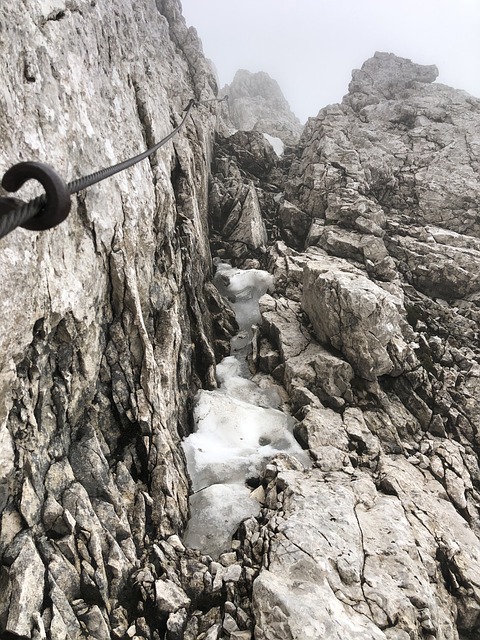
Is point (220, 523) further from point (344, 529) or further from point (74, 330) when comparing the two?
point (74, 330)

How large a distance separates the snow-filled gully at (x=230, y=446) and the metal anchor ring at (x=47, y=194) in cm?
1770

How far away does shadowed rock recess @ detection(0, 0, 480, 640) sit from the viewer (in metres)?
11.7

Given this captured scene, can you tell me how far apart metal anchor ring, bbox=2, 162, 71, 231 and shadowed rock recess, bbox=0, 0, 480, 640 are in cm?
812

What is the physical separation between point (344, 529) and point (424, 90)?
255 ft

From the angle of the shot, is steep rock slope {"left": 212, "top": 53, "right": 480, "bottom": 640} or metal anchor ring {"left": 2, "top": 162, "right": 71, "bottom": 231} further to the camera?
steep rock slope {"left": 212, "top": 53, "right": 480, "bottom": 640}

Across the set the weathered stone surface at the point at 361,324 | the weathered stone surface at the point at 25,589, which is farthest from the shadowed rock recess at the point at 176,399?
the weathered stone surface at the point at 361,324

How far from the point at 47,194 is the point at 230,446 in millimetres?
23110

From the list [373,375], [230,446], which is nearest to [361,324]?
[373,375]

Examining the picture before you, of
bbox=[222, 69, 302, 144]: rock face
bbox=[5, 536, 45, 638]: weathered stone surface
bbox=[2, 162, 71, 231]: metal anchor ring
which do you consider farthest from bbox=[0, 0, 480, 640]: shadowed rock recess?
bbox=[222, 69, 302, 144]: rock face

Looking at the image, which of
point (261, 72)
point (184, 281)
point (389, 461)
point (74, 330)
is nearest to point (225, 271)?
point (184, 281)

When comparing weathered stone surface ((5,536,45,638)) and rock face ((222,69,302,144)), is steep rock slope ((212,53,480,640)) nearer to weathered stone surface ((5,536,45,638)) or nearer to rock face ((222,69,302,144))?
weathered stone surface ((5,536,45,638))

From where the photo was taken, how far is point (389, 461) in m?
23.2

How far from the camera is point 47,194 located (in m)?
3.31

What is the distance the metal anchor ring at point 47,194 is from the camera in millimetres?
3323
